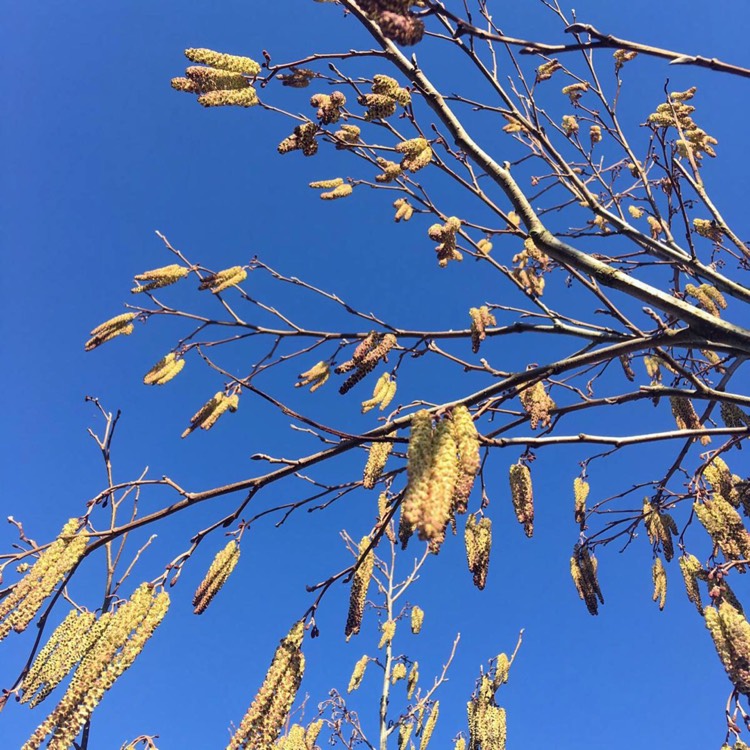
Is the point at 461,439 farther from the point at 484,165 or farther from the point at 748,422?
the point at 748,422

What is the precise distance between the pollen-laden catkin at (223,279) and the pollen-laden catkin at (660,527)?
2.74 metres

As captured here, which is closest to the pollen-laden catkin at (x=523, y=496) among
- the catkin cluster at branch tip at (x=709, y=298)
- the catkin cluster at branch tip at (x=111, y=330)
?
the catkin cluster at branch tip at (x=709, y=298)

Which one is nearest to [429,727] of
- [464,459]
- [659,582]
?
[659,582]

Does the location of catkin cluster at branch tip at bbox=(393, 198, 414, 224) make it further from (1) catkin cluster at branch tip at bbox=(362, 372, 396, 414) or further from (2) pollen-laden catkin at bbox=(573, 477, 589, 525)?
(2) pollen-laden catkin at bbox=(573, 477, 589, 525)

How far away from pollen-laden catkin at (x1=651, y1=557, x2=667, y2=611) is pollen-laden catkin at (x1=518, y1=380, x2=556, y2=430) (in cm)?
160

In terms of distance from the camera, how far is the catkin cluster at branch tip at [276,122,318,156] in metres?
2.21

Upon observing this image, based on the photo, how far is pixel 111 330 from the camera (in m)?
3.01

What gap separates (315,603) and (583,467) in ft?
6.88

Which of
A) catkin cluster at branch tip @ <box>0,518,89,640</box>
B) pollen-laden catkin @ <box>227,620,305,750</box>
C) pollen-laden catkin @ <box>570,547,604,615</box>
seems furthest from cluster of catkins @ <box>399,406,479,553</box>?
pollen-laden catkin @ <box>570,547,604,615</box>

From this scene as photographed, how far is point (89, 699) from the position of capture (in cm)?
168

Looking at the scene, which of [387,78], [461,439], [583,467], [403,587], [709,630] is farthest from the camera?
[403,587]

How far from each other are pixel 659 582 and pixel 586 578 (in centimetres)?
62

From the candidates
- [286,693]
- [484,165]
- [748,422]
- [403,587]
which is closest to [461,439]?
[286,693]

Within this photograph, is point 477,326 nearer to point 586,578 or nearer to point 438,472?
point 438,472
